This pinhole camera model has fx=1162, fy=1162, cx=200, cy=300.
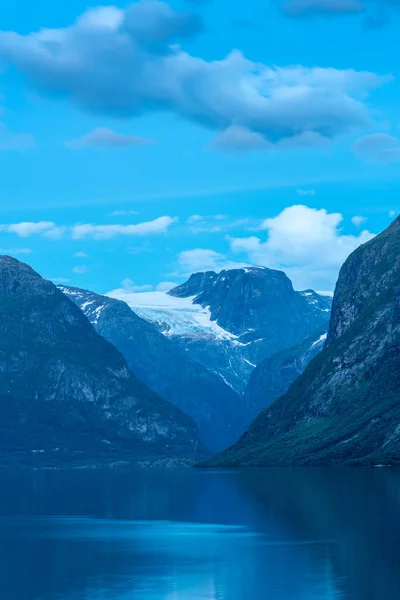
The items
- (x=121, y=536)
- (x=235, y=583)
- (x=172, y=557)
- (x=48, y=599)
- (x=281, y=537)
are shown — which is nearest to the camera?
(x=48, y=599)

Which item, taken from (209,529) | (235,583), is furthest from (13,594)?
(209,529)

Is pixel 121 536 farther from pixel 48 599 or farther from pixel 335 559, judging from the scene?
pixel 48 599

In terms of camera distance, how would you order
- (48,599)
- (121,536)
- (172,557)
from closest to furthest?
(48,599) < (172,557) < (121,536)

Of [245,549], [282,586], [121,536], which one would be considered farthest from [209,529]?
[282,586]

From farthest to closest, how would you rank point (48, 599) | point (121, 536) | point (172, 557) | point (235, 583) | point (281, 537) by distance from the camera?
1. point (121, 536)
2. point (281, 537)
3. point (172, 557)
4. point (235, 583)
5. point (48, 599)

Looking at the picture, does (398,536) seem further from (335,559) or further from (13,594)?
(13,594)

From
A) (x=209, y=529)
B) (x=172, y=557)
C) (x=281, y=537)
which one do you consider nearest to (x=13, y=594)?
(x=172, y=557)

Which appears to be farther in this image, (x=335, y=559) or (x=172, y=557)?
(x=172, y=557)

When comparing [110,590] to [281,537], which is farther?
[281,537]

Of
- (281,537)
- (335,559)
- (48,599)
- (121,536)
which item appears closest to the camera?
(48,599)
